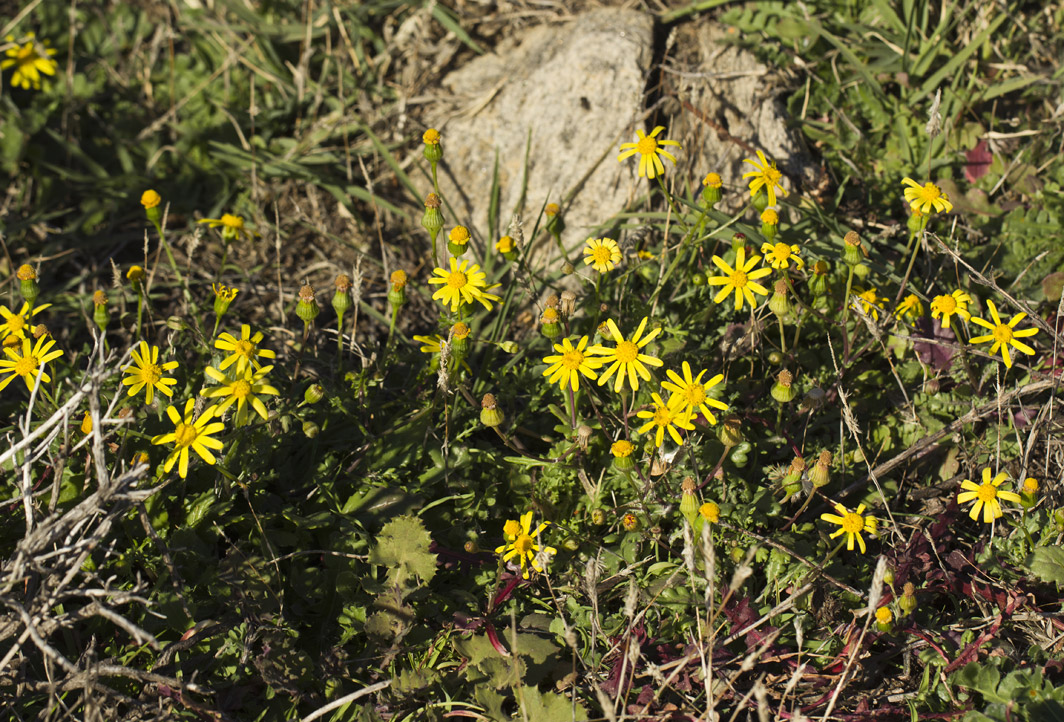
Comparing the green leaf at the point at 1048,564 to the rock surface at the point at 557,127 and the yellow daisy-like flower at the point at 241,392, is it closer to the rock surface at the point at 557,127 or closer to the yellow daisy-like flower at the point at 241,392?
the rock surface at the point at 557,127

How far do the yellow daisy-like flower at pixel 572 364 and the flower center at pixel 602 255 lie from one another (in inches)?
19.0

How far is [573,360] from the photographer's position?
276 centimetres

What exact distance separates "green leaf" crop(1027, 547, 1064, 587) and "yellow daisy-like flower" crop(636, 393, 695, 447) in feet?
3.82

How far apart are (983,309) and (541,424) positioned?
79.3 inches

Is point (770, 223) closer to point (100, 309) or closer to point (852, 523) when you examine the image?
point (852, 523)

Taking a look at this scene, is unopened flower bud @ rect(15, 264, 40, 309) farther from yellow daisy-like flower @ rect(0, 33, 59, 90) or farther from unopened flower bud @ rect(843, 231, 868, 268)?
unopened flower bud @ rect(843, 231, 868, 268)

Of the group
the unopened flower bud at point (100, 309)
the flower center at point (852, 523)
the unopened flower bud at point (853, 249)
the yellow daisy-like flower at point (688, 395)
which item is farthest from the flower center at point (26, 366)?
the unopened flower bud at point (853, 249)

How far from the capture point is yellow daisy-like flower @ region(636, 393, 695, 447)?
104 inches

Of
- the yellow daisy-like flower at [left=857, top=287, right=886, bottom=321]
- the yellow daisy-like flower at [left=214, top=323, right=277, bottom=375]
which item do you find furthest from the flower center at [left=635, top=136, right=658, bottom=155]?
the yellow daisy-like flower at [left=214, top=323, right=277, bottom=375]

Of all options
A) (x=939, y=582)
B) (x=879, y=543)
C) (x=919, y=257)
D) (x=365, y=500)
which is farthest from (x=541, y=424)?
(x=919, y=257)

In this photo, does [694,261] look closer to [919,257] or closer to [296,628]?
[919,257]

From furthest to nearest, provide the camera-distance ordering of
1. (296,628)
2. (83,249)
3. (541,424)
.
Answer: (83,249), (541,424), (296,628)

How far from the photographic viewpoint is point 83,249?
14.8ft

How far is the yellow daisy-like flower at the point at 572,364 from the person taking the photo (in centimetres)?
275
